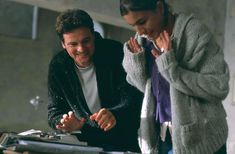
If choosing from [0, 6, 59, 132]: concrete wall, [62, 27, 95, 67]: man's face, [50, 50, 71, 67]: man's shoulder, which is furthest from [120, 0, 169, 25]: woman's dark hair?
[0, 6, 59, 132]: concrete wall

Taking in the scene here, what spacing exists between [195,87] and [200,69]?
0.07 meters

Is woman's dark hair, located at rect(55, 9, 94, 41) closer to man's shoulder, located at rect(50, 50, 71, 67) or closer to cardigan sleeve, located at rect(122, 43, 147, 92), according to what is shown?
man's shoulder, located at rect(50, 50, 71, 67)

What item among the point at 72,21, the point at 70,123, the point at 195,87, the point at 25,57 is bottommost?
the point at 25,57

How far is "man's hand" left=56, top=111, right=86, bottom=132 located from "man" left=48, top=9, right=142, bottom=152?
3 centimetres

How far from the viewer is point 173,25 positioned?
138 centimetres

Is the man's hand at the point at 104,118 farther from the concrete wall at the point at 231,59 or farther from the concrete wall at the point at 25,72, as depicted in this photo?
the concrete wall at the point at 25,72

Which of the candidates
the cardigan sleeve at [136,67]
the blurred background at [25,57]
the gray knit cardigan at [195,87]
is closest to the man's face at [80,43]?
the cardigan sleeve at [136,67]

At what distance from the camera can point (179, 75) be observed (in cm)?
127

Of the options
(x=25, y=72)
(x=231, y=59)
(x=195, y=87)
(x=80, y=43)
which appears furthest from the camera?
(x=25, y=72)

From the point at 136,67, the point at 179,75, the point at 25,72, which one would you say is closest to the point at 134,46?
the point at 136,67

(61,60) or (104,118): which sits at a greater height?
(61,60)

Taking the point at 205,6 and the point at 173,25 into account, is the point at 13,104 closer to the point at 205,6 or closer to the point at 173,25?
the point at 205,6

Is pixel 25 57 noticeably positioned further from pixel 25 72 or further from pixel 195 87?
pixel 195 87

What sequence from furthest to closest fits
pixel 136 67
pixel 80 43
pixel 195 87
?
1. pixel 80 43
2. pixel 136 67
3. pixel 195 87
